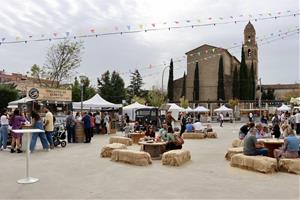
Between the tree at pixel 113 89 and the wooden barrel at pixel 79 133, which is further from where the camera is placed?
the tree at pixel 113 89

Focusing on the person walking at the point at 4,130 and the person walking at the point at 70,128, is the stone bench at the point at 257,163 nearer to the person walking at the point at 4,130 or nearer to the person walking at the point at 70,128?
the person walking at the point at 4,130

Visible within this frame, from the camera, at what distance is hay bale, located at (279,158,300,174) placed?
32.8 feet

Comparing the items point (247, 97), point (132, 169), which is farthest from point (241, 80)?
point (132, 169)

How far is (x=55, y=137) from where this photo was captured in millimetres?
16562

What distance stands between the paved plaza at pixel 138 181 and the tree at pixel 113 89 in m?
56.6

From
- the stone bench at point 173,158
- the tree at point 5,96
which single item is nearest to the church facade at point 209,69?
the tree at point 5,96

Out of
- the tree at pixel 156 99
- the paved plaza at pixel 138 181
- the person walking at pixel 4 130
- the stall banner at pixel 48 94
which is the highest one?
the tree at pixel 156 99

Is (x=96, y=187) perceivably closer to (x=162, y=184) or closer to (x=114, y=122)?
(x=162, y=184)

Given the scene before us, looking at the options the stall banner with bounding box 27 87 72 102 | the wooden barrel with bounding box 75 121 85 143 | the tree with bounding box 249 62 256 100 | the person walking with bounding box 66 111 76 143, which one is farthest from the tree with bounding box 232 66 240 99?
the person walking with bounding box 66 111 76 143

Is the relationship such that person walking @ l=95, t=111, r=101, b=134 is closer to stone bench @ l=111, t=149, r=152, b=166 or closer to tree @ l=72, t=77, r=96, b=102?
stone bench @ l=111, t=149, r=152, b=166

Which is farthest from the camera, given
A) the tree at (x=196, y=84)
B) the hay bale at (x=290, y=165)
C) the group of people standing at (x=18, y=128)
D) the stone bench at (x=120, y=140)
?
the tree at (x=196, y=84)

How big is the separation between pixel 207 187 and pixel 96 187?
2.31 meters

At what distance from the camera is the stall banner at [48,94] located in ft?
70.0

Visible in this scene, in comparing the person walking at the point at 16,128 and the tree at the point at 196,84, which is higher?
the tree at the point at 196,84
